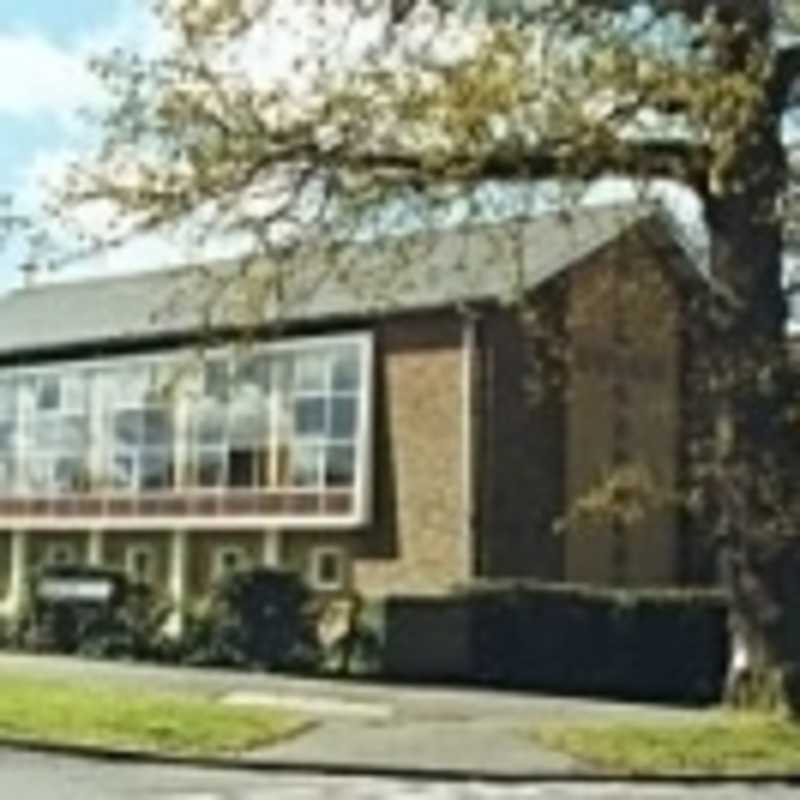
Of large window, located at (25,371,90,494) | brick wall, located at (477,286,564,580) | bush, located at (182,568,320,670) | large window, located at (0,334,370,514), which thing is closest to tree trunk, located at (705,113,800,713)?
bush, located at (182,568,320,670)

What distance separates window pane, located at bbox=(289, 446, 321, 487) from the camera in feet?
140

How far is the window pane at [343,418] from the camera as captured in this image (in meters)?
42.2

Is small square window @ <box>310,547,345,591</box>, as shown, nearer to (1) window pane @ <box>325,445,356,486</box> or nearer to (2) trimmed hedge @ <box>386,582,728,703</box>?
(1) window pane @ <box>325,445,356,486</box>

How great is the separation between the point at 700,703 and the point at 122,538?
67.4 ft

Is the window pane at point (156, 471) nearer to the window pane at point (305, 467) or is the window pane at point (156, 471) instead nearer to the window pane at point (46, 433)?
the window pane at point (46, 433)

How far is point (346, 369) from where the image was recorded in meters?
42.6

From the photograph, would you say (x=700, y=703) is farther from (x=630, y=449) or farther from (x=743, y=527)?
(x=630, y=449)

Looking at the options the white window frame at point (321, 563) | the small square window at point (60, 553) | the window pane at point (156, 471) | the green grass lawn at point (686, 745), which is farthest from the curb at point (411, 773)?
the small square window at point (60, 553)

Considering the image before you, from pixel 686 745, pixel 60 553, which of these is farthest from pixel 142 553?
pixel 686 745

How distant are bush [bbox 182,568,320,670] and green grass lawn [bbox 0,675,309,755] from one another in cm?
981

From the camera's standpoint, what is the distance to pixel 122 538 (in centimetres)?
4719

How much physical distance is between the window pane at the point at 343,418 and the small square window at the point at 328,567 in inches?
87.9

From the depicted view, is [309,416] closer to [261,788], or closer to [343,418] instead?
[343,418]

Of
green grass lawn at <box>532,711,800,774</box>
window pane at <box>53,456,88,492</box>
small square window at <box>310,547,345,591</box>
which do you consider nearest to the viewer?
green grass lawn at <box>532,711,800,774</box>
